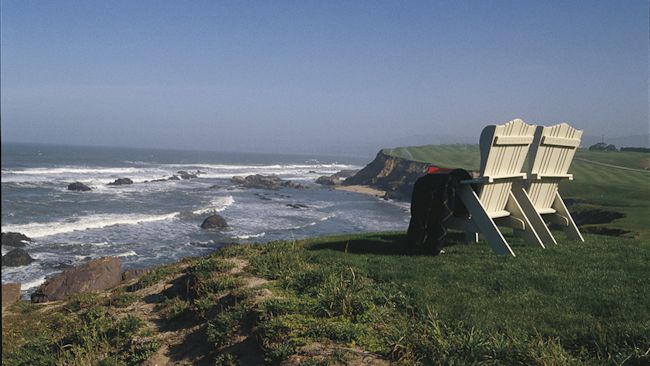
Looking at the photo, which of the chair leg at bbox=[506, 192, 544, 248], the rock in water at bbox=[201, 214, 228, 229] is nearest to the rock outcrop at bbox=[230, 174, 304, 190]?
the rock in water at bbox=[201, 214, 228, 229]

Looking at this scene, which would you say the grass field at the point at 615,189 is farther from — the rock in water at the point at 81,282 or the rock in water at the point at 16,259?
the rock in water at the point at 16,259

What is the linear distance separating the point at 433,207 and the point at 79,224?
92.6 feet

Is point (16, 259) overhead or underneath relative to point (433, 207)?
underneath

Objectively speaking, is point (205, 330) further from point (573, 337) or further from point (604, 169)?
point (604, 169)

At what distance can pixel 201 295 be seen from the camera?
25.0ft

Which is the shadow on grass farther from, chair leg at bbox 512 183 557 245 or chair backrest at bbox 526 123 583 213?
chair backrest at bbox 526 123 583 213

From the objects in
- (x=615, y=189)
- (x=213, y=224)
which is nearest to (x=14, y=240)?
(x=213, y=224)

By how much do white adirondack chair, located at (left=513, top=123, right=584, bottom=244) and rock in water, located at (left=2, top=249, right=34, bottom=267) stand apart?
21.1 meters

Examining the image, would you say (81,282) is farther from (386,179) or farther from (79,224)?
(386,179)

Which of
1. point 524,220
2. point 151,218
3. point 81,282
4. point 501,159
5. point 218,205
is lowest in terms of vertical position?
point 151,218

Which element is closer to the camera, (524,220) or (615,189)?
(524,220)

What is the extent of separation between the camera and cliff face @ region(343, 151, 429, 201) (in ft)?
194

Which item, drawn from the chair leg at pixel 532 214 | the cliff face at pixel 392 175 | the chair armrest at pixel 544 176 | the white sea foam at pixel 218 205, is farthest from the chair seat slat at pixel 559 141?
the cliff face at pixel 392 175

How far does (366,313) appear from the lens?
19.0 feet
